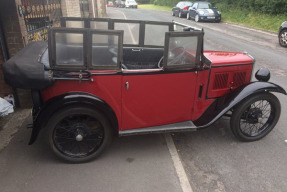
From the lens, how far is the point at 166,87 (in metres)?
3.14

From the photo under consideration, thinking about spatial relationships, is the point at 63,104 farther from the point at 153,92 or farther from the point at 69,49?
the point at 153,92

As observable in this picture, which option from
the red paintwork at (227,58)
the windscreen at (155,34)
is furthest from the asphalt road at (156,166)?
the windscreen at (155,34)

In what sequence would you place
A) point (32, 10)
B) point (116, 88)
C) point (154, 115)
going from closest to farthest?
point (116, 88), point (154, 115), point (32, 10)

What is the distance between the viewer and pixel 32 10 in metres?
4.87

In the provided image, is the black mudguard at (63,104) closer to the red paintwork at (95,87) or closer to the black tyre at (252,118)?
the red paintwork at (95,87)

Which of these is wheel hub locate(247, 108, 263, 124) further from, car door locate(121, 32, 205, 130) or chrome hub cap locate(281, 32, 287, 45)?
chrome hub cap locate(281, 32, 287, 45)

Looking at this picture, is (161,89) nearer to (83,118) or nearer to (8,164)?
(83,118)

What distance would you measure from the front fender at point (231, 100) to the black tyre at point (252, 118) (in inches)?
3.2

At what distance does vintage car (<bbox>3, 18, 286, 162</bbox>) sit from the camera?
276cm

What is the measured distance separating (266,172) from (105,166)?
80.0 inches

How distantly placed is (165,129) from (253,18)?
18.4 meters

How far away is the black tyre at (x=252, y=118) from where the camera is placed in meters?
3.39

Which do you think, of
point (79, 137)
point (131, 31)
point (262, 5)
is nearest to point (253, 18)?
point (262, 5)

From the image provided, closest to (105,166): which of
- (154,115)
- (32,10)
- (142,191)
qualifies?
(142,191)
